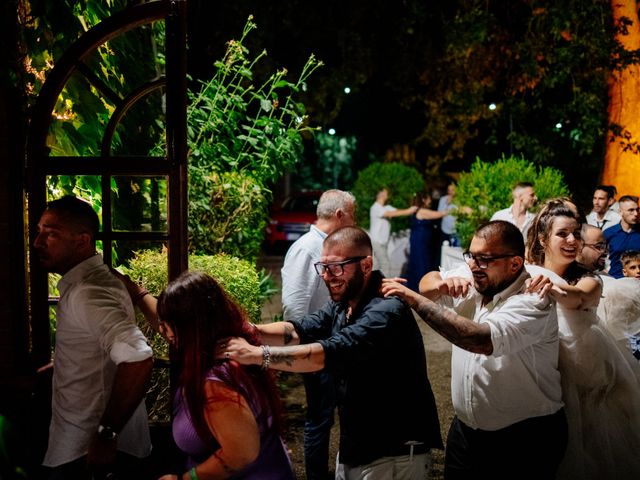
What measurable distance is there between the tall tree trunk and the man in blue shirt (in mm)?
4313

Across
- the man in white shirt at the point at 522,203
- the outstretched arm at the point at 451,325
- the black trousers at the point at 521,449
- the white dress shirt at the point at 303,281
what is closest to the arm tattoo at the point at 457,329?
the outstretched arm at the point at 451,325

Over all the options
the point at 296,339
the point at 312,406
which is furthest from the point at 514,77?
the point at 296,339

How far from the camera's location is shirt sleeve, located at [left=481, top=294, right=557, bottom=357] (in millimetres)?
3242

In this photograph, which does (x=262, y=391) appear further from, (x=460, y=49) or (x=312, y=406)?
(x=460, y=49)

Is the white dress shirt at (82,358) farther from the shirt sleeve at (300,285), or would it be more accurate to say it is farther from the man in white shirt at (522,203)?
the man in white shirt at (522,203)

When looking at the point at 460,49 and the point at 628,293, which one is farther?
the point at 460,49

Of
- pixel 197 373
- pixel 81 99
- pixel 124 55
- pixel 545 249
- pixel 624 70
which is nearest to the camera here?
pixel 197 373

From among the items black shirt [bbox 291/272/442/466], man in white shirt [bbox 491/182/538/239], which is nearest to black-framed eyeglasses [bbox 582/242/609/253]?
black shirt [bbox 291/272/442/466]

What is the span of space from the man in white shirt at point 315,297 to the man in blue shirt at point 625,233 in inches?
155

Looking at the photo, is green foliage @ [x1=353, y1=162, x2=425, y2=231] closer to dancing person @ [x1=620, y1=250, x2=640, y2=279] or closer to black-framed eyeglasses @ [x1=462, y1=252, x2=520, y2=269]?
dancing person @ [x1=620, y1=250, x2=640, y2=279]

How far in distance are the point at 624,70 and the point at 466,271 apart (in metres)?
10.5

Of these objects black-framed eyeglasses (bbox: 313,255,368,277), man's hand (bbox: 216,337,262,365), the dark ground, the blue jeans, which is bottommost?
the dark ground

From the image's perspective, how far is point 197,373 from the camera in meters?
2.62

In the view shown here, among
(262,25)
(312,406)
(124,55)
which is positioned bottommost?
(312,406)
